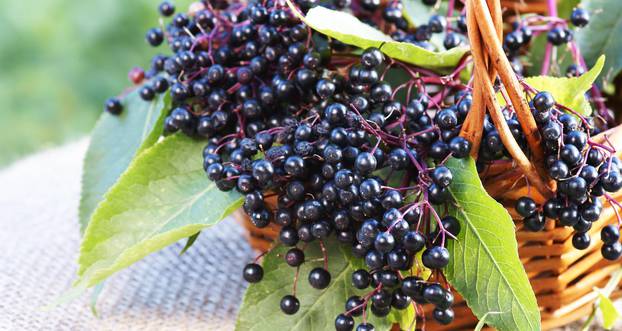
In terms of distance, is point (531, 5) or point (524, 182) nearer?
point (524, 182)

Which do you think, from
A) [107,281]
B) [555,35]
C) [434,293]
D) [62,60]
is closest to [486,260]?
[434,293]

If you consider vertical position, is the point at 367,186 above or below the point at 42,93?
above

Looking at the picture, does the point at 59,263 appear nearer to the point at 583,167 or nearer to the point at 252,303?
the point at 252,303

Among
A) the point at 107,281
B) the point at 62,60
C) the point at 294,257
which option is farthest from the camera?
the point at 62,60

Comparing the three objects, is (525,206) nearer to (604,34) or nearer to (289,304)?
(289,304)

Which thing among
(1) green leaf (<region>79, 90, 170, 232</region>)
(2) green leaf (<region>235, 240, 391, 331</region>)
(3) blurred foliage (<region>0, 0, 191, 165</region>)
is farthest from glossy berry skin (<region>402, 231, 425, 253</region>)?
(3) blurred foliage (<region>0, 0, 191, 165</region>)

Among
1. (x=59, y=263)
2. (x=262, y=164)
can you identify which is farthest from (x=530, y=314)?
(x=59, y=263)
